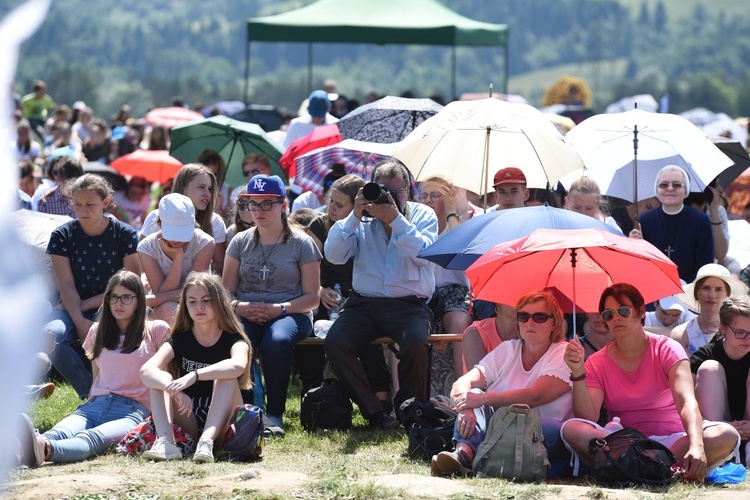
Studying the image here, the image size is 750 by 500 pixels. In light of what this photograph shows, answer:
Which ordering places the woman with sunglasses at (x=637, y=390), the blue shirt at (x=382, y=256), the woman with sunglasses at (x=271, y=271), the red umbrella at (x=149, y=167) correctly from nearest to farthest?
1. the woman with sunglasses at (x=637, y=390)
2. the blue shirt at (x=382, y=256)
3. the woman with sunglasses at (x=271, y=271)
4. the red umbrella at (x=149, y=167)

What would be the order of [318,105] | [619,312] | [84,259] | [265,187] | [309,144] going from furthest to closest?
[318,105] → [309,144] → [84,259] → [265,187] → [619,312]

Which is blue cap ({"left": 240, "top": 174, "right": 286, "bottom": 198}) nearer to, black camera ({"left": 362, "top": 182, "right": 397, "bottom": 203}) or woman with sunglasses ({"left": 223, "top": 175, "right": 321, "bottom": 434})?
woman with sunglasses ({"left": 223, "top": 175, "right": 321, "bottom": 434})

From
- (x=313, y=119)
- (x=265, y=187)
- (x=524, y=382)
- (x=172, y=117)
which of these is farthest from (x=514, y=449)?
(x=172, y=117)

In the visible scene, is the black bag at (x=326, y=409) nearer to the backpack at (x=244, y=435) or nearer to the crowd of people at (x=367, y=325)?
the crowd of people at (x=367, y=325)

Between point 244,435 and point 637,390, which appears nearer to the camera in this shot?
point 637,390

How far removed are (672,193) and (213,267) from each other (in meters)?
3.38

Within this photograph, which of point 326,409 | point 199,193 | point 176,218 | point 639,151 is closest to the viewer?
point 326,409

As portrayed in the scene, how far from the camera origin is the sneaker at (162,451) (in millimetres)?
5910

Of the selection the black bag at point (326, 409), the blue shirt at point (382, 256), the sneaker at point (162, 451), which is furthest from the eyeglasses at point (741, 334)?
the sneaker at point (162, 451)

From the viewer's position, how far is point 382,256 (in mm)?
7254

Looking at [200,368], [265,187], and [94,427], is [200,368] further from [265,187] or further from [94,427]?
[265,187]

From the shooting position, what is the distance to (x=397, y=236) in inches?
278

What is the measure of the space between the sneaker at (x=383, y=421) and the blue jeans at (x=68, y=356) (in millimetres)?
1903

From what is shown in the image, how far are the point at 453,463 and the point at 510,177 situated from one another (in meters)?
2.54
